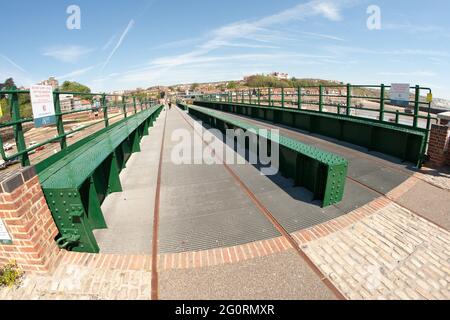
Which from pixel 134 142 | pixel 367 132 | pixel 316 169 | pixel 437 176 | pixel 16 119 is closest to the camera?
pixel 16 119

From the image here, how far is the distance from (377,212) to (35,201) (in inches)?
192

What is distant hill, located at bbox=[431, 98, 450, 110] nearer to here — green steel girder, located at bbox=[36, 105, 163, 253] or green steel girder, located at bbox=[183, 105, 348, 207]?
green steel girder, located at bbox=[183, 105, 348, 207]

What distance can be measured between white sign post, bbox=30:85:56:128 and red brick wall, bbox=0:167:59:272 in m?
1.35

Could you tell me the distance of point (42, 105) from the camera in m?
3.90

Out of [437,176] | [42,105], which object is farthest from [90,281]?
[437,176]

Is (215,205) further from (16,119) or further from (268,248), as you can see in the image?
(16,119)

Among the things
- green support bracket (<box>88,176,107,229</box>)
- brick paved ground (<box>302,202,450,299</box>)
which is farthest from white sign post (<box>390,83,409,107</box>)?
green support bracket (<box>88,176,107,229</box>)

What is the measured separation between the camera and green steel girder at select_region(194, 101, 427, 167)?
6.29m

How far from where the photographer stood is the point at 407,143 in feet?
21.2

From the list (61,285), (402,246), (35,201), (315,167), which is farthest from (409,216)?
(35,201)

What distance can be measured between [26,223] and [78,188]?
0.62 metres

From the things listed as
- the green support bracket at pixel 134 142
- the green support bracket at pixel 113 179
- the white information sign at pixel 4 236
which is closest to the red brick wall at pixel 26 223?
the white information sign at pixel 4 236

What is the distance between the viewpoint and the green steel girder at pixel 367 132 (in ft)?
20.6
